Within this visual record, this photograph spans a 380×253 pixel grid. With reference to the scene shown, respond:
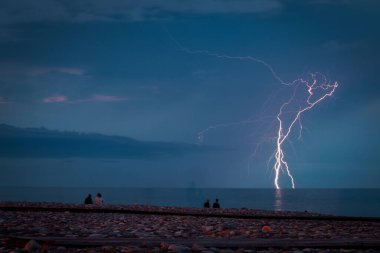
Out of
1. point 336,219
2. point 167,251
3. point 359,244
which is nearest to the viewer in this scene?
point 167,251

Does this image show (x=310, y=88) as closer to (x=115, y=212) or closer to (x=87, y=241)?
(x=115, y=212)

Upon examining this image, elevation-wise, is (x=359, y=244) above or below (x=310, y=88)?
below

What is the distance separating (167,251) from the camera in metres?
7.62

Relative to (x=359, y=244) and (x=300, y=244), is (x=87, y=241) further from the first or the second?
(x=359, y=244)

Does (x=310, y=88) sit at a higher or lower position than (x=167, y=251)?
higher

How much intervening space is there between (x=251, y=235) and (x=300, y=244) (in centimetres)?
237

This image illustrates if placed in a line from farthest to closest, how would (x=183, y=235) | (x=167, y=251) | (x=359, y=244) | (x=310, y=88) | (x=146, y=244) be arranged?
(x=310, y=88), (x=183, y=235), (x=359, y=244), (x=146, y=244), (x=167, y=251)

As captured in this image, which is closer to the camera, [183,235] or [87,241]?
[87,241]

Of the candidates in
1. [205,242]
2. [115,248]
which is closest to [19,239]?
[115,248]

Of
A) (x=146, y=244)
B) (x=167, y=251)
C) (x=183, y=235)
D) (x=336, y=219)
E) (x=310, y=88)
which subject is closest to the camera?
(x=167, y=251)

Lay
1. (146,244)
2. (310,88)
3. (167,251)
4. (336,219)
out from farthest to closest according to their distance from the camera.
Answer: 1. (310,88)
2. (336,219)
3. (146,244)
4. (167,251)

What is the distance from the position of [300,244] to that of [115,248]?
3.22m

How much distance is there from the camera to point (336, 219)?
19.7 metres

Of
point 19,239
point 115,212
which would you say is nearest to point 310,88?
point 115,212
